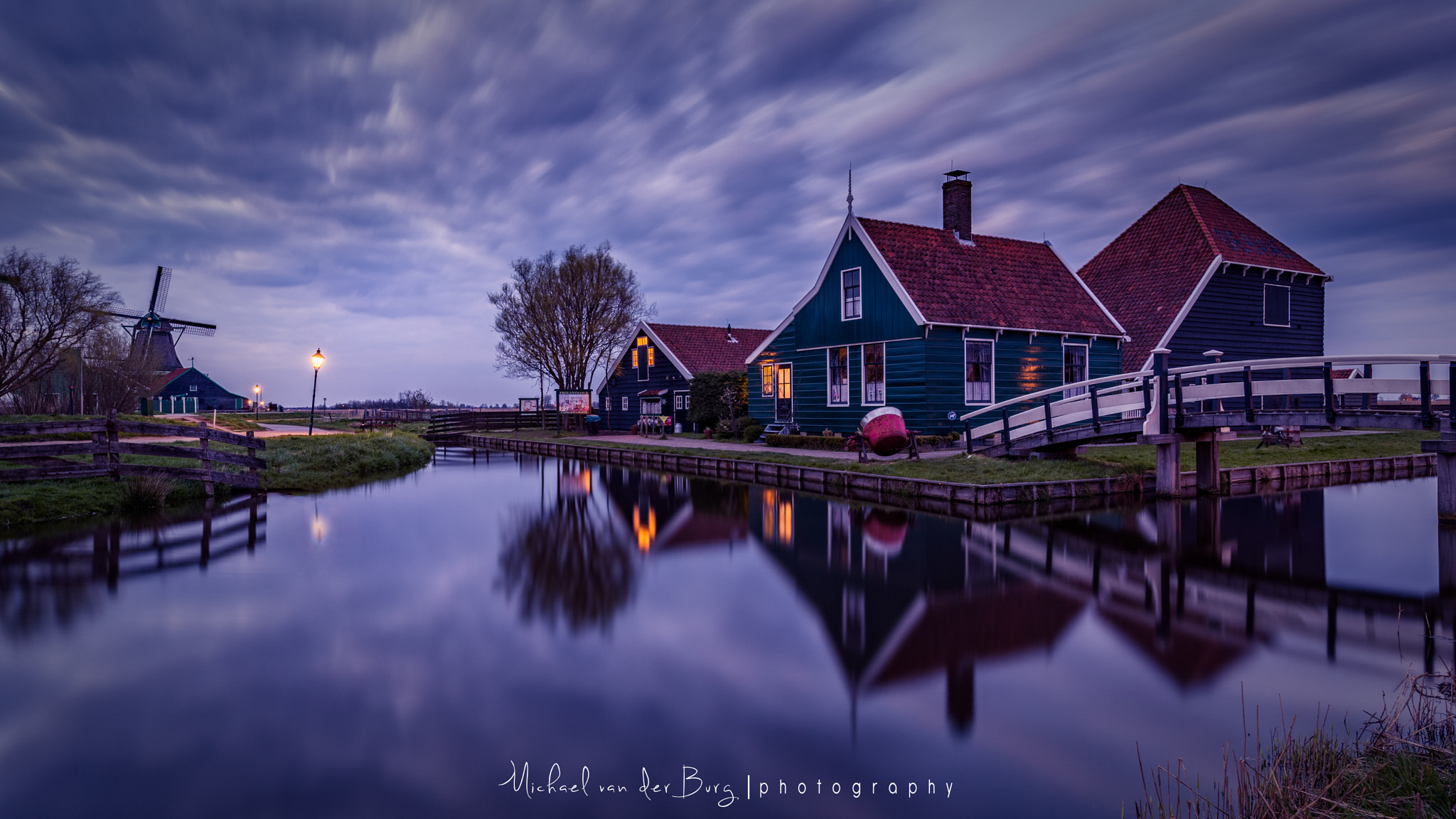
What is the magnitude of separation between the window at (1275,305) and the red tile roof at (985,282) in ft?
22.6

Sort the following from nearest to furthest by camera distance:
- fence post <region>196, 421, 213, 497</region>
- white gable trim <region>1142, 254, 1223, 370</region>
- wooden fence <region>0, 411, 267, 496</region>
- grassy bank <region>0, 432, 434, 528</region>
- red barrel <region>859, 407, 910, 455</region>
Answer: grassy bank <region>0, 432, 434, 528</region> → wooden fence <region>0, 411, 267, 496</region> → fence post <region>196, 421, 213, 497</region> → red barrel <region>859, 407, 910, 455</region> → white gable trim <region>1142, 254, 1223, 370</region>

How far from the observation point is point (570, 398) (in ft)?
133

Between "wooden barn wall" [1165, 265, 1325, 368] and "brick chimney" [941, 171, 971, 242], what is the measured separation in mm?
7516

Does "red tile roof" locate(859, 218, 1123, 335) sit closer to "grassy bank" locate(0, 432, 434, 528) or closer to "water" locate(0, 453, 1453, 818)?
"water" locate(0, 453, 1453, 818)

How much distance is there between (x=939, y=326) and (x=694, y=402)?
14.3 metres

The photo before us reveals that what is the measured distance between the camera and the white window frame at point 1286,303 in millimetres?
27719

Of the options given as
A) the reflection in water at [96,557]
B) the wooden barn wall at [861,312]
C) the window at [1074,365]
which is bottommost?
the reflection in water at [96,557]

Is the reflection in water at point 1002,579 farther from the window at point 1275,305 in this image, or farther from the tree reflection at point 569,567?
the window at point 1275,305

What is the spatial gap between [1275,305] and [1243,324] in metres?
2.06

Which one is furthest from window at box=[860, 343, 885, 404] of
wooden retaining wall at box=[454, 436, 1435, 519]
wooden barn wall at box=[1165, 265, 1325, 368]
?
wooden barn wall at box=[1165, 265, 1325, 368]

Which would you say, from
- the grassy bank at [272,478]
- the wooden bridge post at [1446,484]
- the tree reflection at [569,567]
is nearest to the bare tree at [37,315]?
the grassy bank at [272,478]

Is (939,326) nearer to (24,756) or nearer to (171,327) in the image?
(24,756)

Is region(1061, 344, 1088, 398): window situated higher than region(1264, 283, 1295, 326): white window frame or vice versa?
region(1264, 283, 1295, 326): white window frame

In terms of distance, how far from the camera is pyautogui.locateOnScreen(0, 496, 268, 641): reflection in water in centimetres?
791
